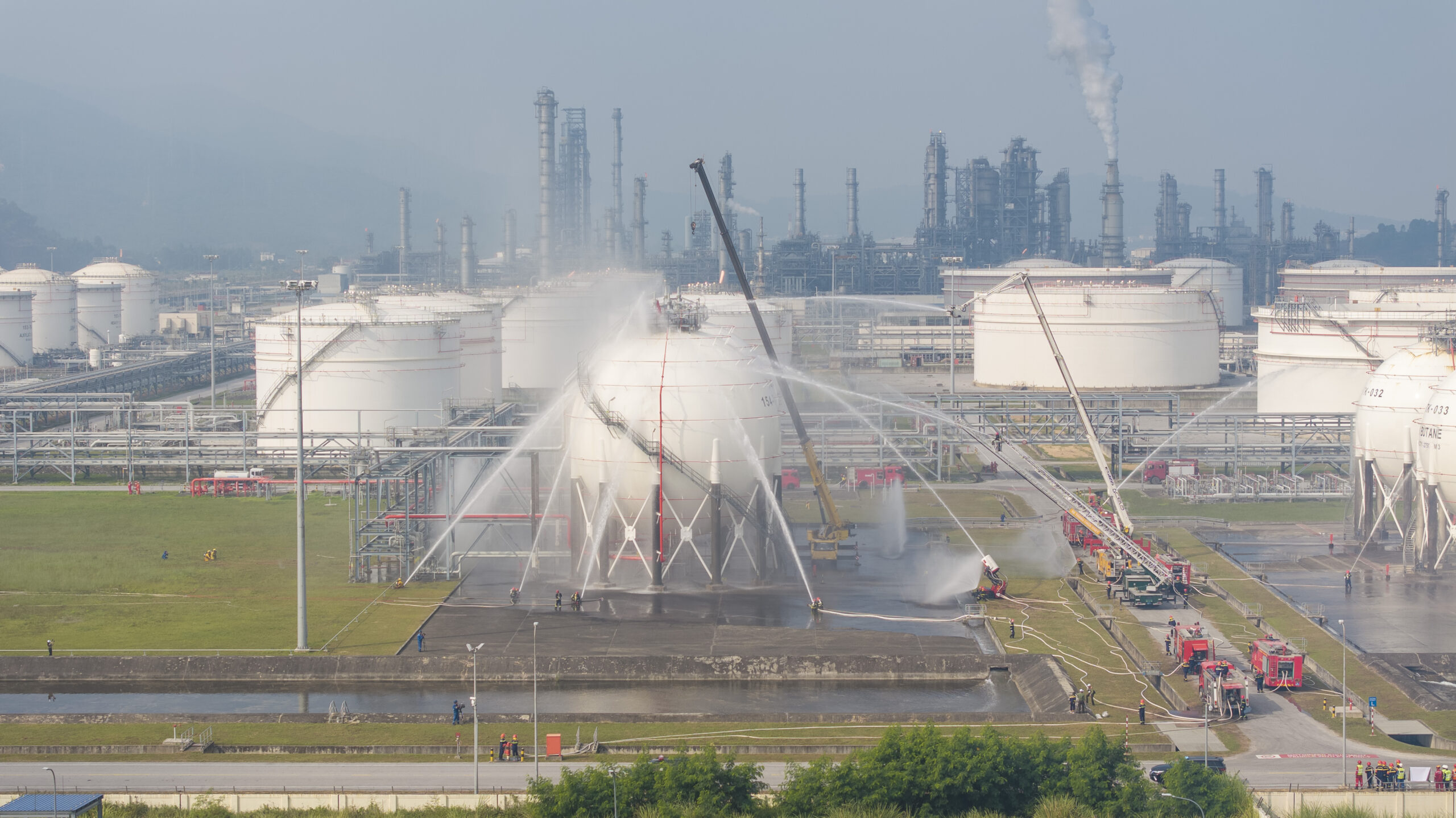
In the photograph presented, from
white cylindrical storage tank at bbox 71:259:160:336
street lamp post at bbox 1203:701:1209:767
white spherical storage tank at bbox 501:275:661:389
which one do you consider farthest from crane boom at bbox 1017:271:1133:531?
white cylindrical storage tank at bbox 71:259:160:336

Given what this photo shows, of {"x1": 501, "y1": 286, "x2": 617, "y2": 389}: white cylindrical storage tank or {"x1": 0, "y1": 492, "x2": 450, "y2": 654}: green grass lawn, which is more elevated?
{"x1": 501, "y1": 286, "x2": 617, "y2": 389}: white cylindrical storage tank

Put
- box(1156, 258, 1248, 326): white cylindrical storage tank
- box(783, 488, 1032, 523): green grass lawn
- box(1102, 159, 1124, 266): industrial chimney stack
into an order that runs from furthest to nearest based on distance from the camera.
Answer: box(1156, 258, 1248, 326): white cylindrical storage tank < box(1102, 159, 1124, 266): industrial chimney stack < box(783, 488, 1032, 523): green grass lawn

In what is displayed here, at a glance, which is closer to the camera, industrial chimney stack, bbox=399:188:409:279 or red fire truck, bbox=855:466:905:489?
red fire truck, bbox=855:466:905:489

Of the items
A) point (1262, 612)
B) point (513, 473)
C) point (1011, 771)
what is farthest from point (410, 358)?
point (1011, 771)

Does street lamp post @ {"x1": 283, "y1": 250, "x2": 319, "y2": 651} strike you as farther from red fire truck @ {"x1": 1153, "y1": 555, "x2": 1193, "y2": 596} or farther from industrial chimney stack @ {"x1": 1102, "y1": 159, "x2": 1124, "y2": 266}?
industrial chimney stack @ {"x1": 1102, "y1": 159, "x2": 1124, "y2": 266}

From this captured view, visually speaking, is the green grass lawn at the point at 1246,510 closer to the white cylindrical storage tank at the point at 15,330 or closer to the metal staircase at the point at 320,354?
the metal staircase at the point at 320,354

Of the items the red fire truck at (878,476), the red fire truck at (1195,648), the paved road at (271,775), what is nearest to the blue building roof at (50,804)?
the paved road at (271,775)

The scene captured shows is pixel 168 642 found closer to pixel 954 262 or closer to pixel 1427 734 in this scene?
pixel 1427 734
